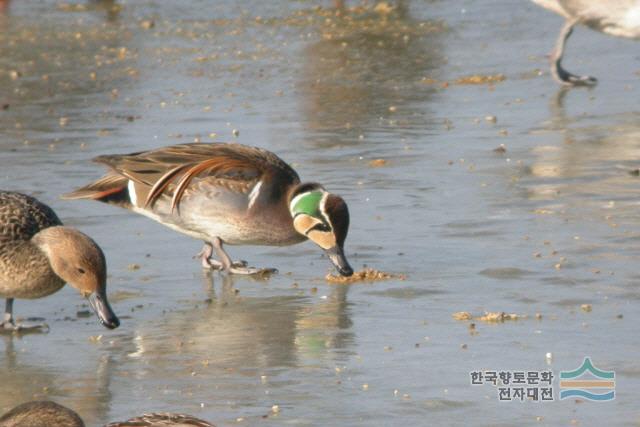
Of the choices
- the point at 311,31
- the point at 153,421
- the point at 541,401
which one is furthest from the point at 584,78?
the point at 153,421

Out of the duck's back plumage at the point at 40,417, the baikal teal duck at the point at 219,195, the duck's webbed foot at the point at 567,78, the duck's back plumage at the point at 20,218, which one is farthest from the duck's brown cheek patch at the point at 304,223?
the duck's webbed foot at the point at 567,78

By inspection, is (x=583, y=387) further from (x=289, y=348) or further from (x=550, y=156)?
(x=550, y=156)

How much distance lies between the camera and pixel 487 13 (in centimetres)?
1997

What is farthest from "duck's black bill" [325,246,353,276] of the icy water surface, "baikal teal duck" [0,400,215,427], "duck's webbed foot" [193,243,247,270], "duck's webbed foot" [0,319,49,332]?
"baikal teal duck" [0,400,215,427]

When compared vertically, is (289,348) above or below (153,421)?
below

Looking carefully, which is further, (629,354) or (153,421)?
(629,354)

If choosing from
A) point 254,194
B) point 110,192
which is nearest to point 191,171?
point 254,194

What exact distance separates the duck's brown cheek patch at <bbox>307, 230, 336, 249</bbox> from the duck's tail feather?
1242 millimetres

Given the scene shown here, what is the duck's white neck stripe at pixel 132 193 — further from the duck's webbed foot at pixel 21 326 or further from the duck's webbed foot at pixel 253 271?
the duck's webbed foot at pixel 21 326

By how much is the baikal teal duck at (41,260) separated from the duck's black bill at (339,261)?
1.36 metres

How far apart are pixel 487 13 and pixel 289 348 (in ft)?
43.0

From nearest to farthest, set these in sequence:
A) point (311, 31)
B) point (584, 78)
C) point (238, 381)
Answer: point (238, 381)
point (584, 78)
point (311, 31)

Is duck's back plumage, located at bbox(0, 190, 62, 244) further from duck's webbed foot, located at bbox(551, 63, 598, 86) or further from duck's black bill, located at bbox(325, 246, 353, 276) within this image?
duck's webbed foot, located at bbox(551, 63, 598, 86)

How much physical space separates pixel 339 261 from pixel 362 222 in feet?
5.29
